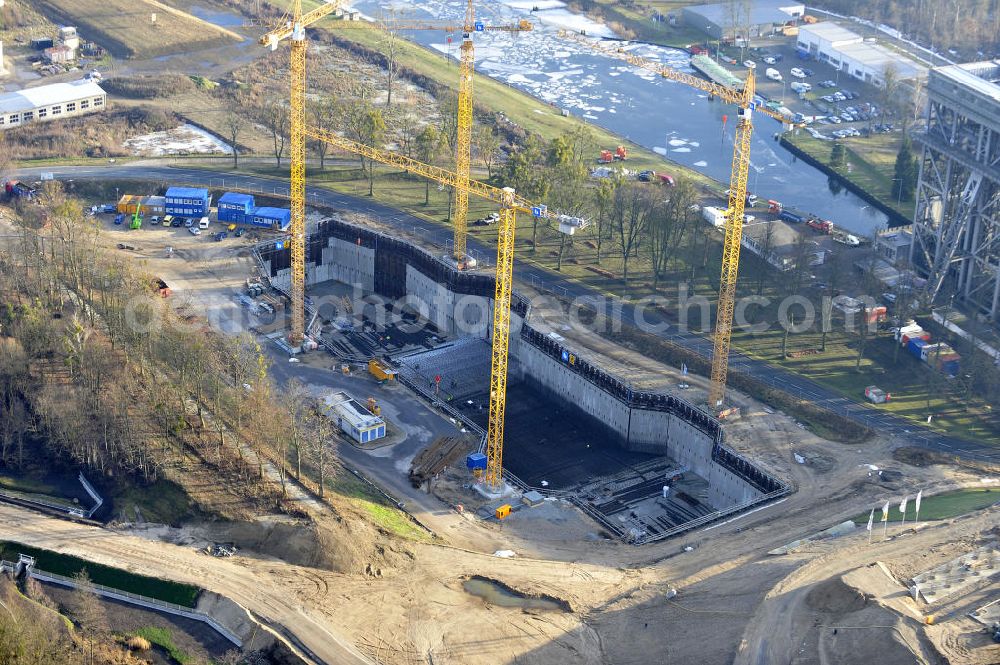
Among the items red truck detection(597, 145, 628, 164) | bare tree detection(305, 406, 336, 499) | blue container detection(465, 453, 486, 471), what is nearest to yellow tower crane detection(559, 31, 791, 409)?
blue container detection(465, 453, 486, 471)

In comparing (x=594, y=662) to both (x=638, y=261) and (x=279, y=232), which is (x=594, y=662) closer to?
(x=638, y=261)

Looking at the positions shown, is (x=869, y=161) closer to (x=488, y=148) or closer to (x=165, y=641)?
(x=488, y=148)

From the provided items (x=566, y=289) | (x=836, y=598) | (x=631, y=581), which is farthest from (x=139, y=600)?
(x=566, y=289)

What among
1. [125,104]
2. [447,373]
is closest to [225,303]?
[447,373]

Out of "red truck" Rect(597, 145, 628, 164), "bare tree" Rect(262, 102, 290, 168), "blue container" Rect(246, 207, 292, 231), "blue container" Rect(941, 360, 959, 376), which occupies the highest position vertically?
"bare tree" Rect(262, 102, 290, 168)

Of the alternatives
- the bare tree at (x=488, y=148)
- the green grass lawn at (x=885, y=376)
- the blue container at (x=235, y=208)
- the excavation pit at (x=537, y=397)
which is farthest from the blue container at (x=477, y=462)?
the bare tree at (x=488, y=148)

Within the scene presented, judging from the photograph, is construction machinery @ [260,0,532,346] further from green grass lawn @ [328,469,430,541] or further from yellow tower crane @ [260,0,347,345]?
green grass lawn @ [328,469,430,541]

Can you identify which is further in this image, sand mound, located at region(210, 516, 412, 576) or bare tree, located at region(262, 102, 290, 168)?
bare tree, located at region(262, 102, 290, 168)
